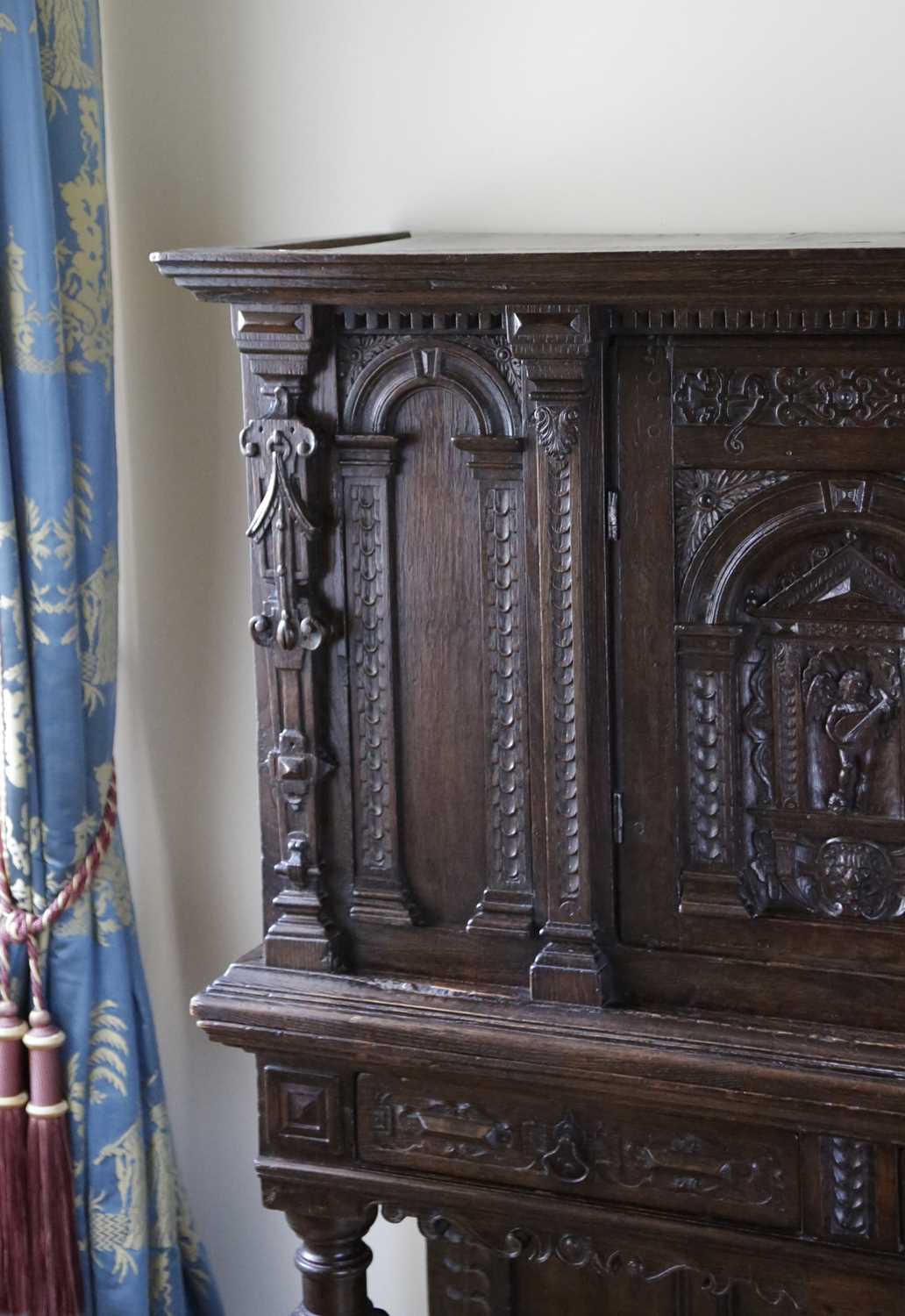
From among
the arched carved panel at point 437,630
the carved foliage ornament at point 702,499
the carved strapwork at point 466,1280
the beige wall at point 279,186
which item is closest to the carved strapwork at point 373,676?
the arched carved panel at point 437,630

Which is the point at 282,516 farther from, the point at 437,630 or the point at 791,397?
the point at 791,397

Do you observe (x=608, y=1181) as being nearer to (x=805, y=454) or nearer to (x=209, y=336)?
(x=805, y=454)

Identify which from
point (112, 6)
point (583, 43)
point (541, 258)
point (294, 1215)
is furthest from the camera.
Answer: point (112, 6)

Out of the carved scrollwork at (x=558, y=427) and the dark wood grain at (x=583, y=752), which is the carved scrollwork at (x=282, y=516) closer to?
the dark wood grain at (x=583, y=752)

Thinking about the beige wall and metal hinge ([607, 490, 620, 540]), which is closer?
metal hinge ([607, 490, 620, 540])

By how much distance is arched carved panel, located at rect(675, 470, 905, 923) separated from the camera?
1.51 meters

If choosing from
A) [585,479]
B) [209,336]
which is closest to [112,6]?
[209,336]

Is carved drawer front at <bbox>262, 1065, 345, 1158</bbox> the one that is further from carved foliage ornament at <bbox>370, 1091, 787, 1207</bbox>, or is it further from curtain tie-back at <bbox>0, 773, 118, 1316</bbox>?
curtain tie-back at <bbox>0, 773, 118, 1316</bbox>

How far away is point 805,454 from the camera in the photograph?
1493mm

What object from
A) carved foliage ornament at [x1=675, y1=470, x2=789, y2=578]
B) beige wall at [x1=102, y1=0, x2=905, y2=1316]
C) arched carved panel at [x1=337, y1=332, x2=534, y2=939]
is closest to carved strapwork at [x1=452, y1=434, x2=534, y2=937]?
arched carved panel at [x1=337, y1=332, x2=534, y2=939]

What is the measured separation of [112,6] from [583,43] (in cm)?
63

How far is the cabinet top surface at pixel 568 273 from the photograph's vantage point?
1.38 meters

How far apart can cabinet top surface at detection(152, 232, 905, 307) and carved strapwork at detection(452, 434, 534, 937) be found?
0.16 metres

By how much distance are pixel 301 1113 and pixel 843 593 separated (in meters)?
0.77
